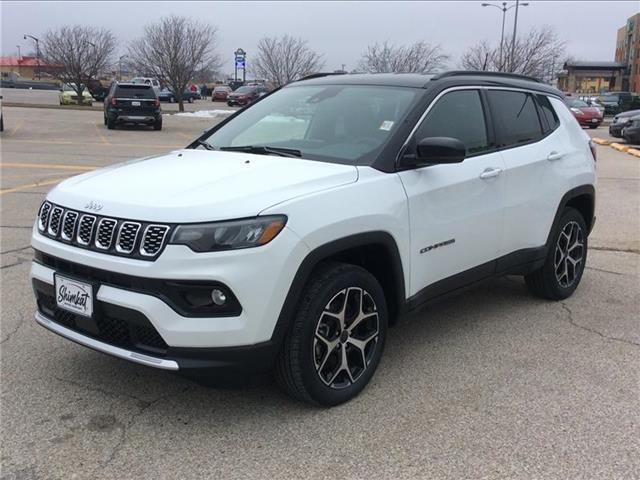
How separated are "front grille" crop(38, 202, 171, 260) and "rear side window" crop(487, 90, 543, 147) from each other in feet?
8.64

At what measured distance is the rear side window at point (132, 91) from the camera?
22.9 meters

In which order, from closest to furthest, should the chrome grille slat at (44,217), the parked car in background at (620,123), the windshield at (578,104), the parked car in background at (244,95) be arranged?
the chrome grille slat at (44,217)
the parked car in background at (620,123)
the windshield at (578,104)
the parked car in background at (244,95)

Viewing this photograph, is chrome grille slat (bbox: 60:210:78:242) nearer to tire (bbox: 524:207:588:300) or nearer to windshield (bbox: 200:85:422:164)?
windshield (bbox: 200:85:422:164)

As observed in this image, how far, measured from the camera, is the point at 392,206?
347cm

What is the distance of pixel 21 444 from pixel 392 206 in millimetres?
2192

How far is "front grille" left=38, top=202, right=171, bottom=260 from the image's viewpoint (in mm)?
2865

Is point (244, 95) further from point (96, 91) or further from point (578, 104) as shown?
point (578, 104)

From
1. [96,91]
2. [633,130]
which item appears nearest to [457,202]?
[633,130]

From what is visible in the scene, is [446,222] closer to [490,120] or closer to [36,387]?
[490,120]

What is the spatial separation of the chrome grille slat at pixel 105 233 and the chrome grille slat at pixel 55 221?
1.23 ft

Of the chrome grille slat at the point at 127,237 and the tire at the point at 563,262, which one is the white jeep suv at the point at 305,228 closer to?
the chrome grille slat at the point at 127,237

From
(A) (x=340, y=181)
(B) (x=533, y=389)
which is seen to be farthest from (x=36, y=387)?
(B) (x=533, y=389)

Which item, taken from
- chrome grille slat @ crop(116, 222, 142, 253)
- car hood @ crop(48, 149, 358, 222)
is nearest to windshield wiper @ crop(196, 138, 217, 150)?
car hood @ crop(48, 149, 358, 222)

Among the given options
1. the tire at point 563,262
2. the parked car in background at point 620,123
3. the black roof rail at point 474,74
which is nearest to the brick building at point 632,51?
the parked car in background at point 620,123
